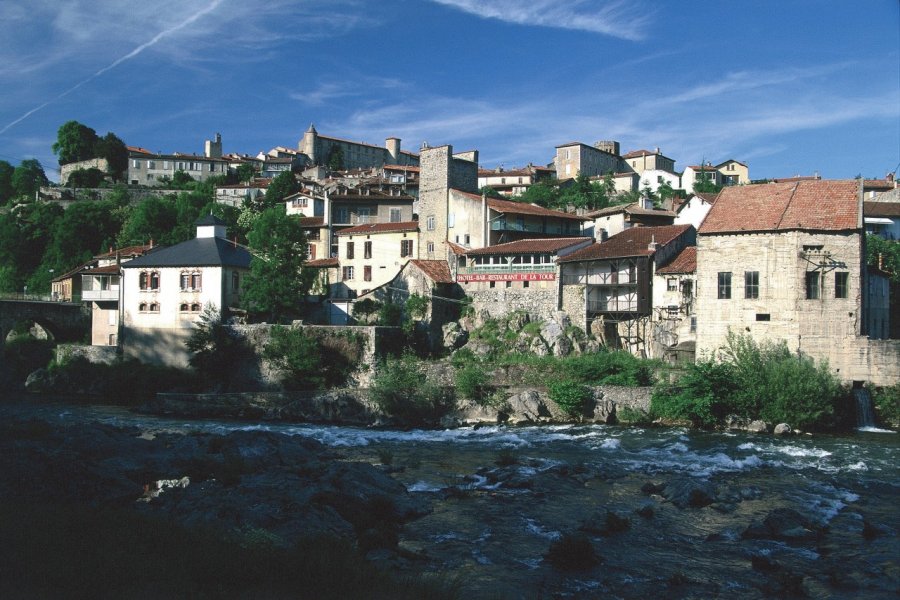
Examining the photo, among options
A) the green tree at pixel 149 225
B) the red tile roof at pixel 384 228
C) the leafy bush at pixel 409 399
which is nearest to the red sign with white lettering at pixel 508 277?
the red tile roof at pixel 384 228

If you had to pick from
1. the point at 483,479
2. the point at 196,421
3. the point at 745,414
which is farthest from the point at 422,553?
the point at 196,421

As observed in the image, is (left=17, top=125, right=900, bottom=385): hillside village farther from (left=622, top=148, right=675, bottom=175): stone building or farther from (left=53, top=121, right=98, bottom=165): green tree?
(left=53, top=121, right=98, bottom=165): green tree

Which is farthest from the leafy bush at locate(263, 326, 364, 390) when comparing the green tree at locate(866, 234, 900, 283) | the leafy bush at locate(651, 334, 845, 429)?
the green tree at locate(866, 234, 900, 283)

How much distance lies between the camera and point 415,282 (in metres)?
42.5

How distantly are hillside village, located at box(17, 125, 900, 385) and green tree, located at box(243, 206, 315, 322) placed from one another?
2296 mm

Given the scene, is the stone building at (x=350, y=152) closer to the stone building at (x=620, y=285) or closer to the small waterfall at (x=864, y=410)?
the stone building at (x=620, y=285)

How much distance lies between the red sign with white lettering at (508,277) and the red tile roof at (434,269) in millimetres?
795

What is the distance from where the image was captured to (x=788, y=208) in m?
32.0

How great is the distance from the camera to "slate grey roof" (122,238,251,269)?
44000 mm

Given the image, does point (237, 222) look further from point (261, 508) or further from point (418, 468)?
point (261, 508)

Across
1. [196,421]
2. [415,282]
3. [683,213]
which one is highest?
[683,213]

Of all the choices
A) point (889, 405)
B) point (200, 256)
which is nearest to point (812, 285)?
point (889, 405)

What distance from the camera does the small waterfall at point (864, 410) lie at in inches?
1136

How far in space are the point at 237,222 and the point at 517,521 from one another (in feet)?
183
